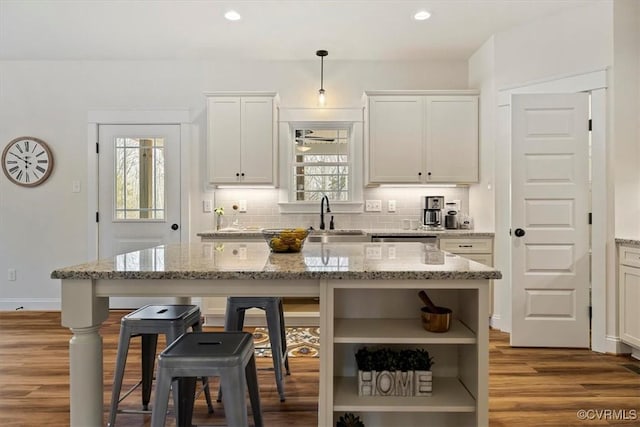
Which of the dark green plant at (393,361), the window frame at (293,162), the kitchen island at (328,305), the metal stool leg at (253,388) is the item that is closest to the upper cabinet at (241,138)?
the window frame at (293,162)

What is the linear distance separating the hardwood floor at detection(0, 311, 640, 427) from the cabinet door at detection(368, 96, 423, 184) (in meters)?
1.82

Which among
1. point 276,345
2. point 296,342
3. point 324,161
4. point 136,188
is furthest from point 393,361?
point 136,188

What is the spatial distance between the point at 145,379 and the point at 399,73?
150 inches

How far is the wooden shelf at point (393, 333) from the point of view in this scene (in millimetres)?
1614

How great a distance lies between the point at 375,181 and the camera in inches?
164

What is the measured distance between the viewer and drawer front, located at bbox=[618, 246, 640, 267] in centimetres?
294

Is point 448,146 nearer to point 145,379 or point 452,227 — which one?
point 452,227

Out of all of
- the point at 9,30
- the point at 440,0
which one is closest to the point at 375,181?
the point at 440,0

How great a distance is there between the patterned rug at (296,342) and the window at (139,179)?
1860 mm

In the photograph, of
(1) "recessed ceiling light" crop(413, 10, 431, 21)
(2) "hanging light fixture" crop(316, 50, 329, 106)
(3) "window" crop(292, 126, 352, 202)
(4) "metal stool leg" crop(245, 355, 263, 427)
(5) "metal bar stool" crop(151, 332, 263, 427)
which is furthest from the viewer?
(3) "window" crop(292, 126, 352, 202)

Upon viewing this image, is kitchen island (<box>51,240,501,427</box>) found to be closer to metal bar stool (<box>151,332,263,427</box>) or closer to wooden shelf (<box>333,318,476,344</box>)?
wooden shelf (<box>333,318,476,344</box>)

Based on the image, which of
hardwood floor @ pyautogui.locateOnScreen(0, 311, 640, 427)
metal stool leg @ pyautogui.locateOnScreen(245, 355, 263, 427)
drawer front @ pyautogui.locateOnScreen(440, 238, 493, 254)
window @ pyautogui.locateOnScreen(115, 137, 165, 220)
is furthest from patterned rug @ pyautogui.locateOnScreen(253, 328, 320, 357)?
window @ pyautogui.locateOnScreen(115, 137, 165, 220)

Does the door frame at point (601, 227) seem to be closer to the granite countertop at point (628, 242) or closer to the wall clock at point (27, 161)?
the granite countertop at point (628, 242)

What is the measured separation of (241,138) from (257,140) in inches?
6.4
